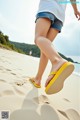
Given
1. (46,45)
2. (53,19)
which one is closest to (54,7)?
(53,19)

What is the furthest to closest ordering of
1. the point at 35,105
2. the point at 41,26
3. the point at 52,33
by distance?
the point at 52,33 < the point at 41,26 < the point at 35,105

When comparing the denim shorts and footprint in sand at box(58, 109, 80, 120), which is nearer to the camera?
footprint in sand at box(58, 109, 80, 120)

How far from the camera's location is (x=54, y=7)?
1.02 meters

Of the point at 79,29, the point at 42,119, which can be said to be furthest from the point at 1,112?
the point at 79,29

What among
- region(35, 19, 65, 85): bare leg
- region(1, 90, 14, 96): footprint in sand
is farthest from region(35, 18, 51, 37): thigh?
region(1, 90, 14, 96): footprint in sand

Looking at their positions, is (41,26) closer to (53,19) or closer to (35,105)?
(53,19)

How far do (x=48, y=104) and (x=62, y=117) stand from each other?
116mm

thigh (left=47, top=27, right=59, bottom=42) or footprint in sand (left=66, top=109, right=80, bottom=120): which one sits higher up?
thigh (left=47, top=27, right=59, bottom=42)

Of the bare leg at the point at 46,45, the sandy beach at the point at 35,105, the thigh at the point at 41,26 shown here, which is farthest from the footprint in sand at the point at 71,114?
the thigh at the point at 41,26

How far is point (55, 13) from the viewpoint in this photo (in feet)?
3.38

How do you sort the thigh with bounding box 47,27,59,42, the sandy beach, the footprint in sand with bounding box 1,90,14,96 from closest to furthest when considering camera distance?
the sandy beach
the footprint in sand with bounding box 1,90,14,96
the thigh with bounding box 47,27,59,42

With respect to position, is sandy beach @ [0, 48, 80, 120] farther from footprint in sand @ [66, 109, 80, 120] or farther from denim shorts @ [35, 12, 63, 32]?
denim shorts @ [35, 12, 63, 32]

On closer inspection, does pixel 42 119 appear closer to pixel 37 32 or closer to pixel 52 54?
pixel 52 54

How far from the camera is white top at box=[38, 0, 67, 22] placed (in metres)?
1.02
